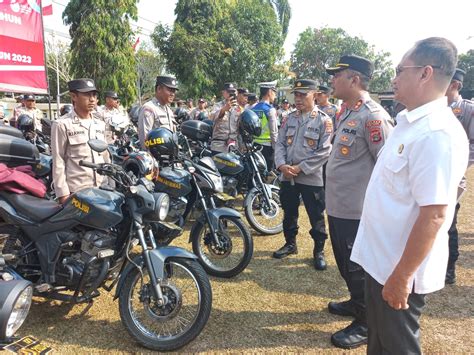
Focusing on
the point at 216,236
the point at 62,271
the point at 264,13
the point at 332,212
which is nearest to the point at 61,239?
the point at 62,271

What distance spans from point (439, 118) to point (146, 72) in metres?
39.2

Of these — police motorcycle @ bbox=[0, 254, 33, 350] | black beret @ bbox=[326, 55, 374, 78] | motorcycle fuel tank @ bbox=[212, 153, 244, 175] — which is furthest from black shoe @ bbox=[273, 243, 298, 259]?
police motorcycle @ bbox=[0, 254, 33, 350]

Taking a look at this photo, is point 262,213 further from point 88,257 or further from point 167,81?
point 88,257

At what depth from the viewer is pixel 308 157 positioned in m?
3.77

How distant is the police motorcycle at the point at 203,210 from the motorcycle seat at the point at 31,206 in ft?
3.57

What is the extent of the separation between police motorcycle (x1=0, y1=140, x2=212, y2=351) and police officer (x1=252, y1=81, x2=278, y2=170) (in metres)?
3.70

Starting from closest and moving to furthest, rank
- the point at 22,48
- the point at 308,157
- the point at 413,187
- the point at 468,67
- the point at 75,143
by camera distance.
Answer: the point at 413,187, the point at 75,143, the point at 308,157, the point at 22,48, the point at 468,67

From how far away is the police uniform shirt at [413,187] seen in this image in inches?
53.2

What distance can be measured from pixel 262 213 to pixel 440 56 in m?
3.52

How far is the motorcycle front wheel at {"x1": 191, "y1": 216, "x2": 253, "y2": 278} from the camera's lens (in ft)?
11.3

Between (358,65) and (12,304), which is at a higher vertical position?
(358,65)

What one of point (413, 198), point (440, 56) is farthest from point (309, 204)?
point (440, 56)

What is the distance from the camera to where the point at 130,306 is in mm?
2473

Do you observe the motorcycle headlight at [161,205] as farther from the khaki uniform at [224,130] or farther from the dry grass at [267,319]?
the khaki uniform at [224,130]
